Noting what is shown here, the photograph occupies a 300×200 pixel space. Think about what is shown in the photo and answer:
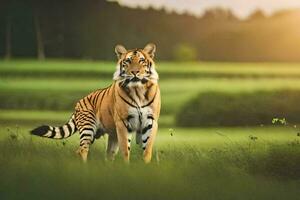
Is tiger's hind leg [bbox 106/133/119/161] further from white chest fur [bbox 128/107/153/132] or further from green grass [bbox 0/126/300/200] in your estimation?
white chest fur [bbox 128/107/153/132]

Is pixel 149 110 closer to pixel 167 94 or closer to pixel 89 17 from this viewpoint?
pixel 167 94

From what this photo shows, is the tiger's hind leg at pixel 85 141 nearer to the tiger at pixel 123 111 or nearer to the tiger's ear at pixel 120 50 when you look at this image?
the tiger at pixel 123 111

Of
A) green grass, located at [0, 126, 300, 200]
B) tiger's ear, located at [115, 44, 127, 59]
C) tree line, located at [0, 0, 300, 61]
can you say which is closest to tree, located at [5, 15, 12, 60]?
tree line, located at [0, 0, 300, 61]

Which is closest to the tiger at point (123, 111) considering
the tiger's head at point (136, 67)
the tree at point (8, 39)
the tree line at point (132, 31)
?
the tiger's head at point (136, 67)

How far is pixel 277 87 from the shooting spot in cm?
488

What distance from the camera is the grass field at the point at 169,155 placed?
4.71 m

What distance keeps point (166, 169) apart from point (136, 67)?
64cm

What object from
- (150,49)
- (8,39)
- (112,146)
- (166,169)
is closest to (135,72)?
(150,49)

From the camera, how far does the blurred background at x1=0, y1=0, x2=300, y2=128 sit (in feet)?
15.9

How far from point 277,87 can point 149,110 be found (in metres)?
0.83

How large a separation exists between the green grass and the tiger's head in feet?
1.14

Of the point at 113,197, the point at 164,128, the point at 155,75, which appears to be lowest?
the point at 113,197

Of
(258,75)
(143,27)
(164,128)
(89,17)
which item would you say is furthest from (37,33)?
(258,75)

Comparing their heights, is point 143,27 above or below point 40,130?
above
